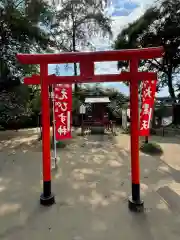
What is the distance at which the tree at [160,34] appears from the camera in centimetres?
1062

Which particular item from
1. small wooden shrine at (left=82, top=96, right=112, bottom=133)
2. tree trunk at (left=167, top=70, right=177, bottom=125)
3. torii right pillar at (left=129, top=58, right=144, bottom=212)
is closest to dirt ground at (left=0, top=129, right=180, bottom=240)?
torii right pillar at (left=129, top=58, right=144, bottom=212)

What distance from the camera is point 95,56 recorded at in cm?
302

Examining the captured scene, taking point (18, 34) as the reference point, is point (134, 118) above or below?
below

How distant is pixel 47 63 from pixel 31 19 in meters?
6.08

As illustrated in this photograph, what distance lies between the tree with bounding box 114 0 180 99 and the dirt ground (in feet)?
22.7

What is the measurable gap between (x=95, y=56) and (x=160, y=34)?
9110 millimetres

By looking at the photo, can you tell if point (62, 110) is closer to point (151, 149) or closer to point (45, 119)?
point (45, 119)

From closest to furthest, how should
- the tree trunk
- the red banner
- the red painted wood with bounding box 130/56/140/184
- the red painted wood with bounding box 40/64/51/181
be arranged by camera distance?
1. the red painted wood with bounding box 130/56/140/184
2. the red painted wood with bounding box 40/64/51/181
3. the red banner
4. the tree trunk

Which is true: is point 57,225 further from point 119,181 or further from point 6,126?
point 6,126

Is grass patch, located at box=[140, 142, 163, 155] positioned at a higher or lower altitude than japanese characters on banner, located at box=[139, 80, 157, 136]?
lower

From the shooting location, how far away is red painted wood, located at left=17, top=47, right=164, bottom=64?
9.71 ft

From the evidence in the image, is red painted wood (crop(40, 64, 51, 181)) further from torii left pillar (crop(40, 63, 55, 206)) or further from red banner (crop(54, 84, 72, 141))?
red banner (crop(54, 84, 72, 141))

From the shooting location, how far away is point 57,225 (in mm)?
2730

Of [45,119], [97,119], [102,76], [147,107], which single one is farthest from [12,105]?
[102,76]
